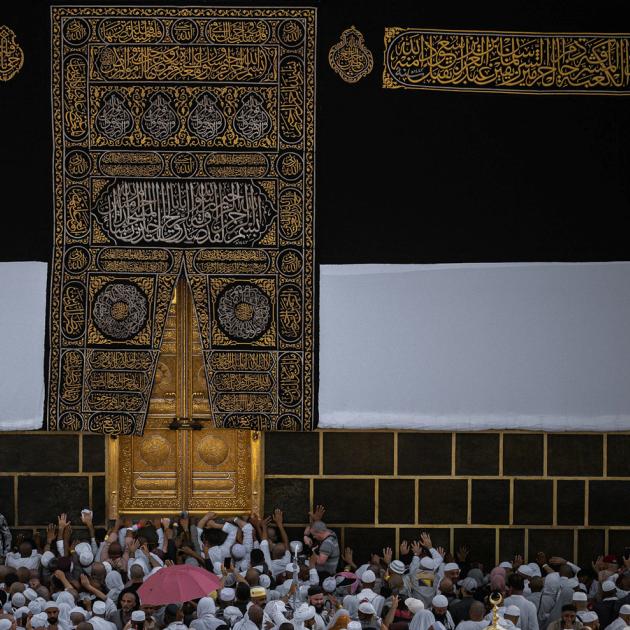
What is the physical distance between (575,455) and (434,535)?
4.90 ft

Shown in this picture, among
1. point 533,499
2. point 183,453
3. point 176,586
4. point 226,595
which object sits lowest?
point 226,595

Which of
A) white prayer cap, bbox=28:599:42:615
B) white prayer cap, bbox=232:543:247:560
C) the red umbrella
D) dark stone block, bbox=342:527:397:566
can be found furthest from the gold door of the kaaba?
the red umbrella

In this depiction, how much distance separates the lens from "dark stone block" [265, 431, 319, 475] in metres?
10.7

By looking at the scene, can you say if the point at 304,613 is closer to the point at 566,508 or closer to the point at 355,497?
the point at 355,497

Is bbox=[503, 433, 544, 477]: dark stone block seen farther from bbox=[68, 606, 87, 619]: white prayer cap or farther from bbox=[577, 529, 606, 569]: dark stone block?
bbox=[68, 606, 87, 619]: white prayer cap

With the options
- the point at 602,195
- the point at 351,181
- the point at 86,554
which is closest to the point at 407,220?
the point at 351,181

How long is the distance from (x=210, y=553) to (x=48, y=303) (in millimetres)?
Answer: 2707

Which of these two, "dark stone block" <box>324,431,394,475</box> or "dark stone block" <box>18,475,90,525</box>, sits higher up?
"dark stone block" <box>324,431,394,475</box>

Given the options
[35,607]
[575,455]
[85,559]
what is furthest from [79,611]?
[575,455]

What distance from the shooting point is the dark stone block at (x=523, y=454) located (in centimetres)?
1062

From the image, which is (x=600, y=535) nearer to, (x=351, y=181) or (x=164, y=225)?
(x=351, y=181)

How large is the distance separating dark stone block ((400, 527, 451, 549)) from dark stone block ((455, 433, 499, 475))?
0.56 m

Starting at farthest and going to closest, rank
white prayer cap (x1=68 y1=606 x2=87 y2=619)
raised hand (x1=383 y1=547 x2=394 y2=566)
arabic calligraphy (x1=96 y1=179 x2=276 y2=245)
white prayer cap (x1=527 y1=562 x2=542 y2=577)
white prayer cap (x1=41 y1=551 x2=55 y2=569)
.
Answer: arabic calligraphy (x1=96 y1=179 x2=276 y2=245) → raised hand (x1=383 y1=547 x2=394 y2=566) → white prayer cap (x1=41 y1=551 x2=55 y2=569) → white prayer cap (x1=527 y1=562 x2=542 y2=577) → white prayer cap (x1=68 y1=606 x2=87 y2=619)

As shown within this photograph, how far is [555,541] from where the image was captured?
1066 centimetres
